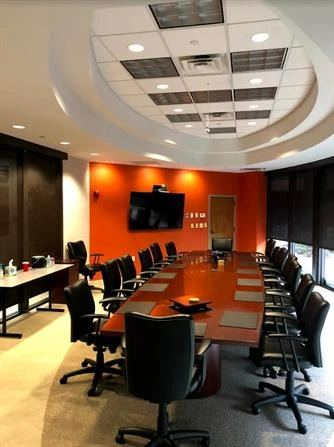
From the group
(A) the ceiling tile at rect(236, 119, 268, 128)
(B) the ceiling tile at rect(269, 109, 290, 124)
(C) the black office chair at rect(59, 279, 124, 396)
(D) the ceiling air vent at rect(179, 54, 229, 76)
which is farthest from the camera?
(A) the ceiling tile at rect(236, 119, 268, 128)

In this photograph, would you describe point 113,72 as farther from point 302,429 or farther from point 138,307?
point 302,429

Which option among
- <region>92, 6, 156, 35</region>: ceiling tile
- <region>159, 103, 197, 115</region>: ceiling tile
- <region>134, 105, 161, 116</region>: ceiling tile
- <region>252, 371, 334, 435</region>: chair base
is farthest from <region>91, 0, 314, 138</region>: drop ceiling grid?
<region>252, 371, 334, 435</region>: chair base

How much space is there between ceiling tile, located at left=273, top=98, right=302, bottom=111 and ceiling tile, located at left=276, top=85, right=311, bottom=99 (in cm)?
16

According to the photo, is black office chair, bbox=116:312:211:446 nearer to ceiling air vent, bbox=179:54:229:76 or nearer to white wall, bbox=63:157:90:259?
ceiling air vent, bbox=179:54:229:76

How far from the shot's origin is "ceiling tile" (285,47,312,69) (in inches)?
139

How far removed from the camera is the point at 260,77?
4.32 meters

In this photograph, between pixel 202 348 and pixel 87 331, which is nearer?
pixel 202 348

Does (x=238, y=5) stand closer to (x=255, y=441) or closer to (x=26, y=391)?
(x=255, y=441)

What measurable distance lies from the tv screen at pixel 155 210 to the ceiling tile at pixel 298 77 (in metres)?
5.00

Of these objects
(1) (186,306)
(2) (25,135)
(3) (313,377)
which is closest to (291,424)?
(3) (313,377)

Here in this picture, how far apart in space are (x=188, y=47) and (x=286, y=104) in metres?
2.46

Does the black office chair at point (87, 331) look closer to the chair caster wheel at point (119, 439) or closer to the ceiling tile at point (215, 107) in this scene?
the chair caster wheel at point (119, 439)

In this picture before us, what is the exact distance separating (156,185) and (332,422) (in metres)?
7.01

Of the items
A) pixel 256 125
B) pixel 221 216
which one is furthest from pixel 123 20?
pixel 221 216
